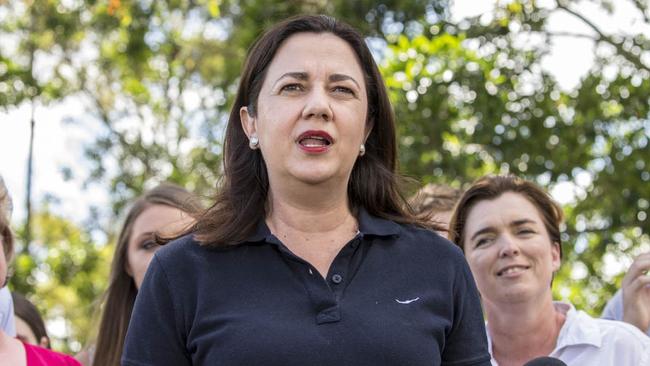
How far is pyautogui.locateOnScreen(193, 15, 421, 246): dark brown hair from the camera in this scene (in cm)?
357

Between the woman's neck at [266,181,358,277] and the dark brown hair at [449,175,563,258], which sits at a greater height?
the woman's neck at [266,181,358,277]

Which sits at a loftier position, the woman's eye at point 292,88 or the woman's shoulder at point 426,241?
the woman's eye at point 292,88

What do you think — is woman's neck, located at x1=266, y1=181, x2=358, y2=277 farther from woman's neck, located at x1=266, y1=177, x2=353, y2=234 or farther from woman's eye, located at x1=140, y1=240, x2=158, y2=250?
woman's eye, located at x1=140, y1=240, x2=158, y2=250

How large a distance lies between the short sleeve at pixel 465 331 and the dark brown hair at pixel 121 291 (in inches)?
80.4

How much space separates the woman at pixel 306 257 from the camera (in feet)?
10.5

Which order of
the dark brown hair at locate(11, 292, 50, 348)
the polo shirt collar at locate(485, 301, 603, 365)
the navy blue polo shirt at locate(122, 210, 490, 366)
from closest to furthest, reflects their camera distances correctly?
the navy blue polo shirt at locate(122, 210, 490, 366) → the polo shirt collar at locate(485, 301, 603, 365) → the dark brown hair at locate(11, 292, 50, 348)

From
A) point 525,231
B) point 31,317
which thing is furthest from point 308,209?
point 31,317

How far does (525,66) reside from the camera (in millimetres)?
9469

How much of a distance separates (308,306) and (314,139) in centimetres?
48

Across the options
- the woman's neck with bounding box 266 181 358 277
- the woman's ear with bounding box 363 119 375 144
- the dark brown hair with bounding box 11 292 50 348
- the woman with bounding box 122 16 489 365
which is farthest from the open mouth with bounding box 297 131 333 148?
the dark brown hair with bounding box 11 292 50 348

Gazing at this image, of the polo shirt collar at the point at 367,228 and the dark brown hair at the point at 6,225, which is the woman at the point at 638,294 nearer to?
the polo shirt collar at the point at 367,228

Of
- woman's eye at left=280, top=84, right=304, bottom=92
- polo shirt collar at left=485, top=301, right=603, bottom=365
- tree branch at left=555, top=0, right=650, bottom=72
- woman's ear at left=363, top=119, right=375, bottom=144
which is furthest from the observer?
tree branch at left=555, top=0, right=650, bottom=72

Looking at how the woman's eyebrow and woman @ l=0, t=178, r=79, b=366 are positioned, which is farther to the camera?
woman @ l=0, t=178, r=79, b=366

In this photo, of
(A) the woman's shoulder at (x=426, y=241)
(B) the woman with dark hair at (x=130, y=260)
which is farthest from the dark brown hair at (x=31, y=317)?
(A) the woman's shoulder at (x=426, y=241)
